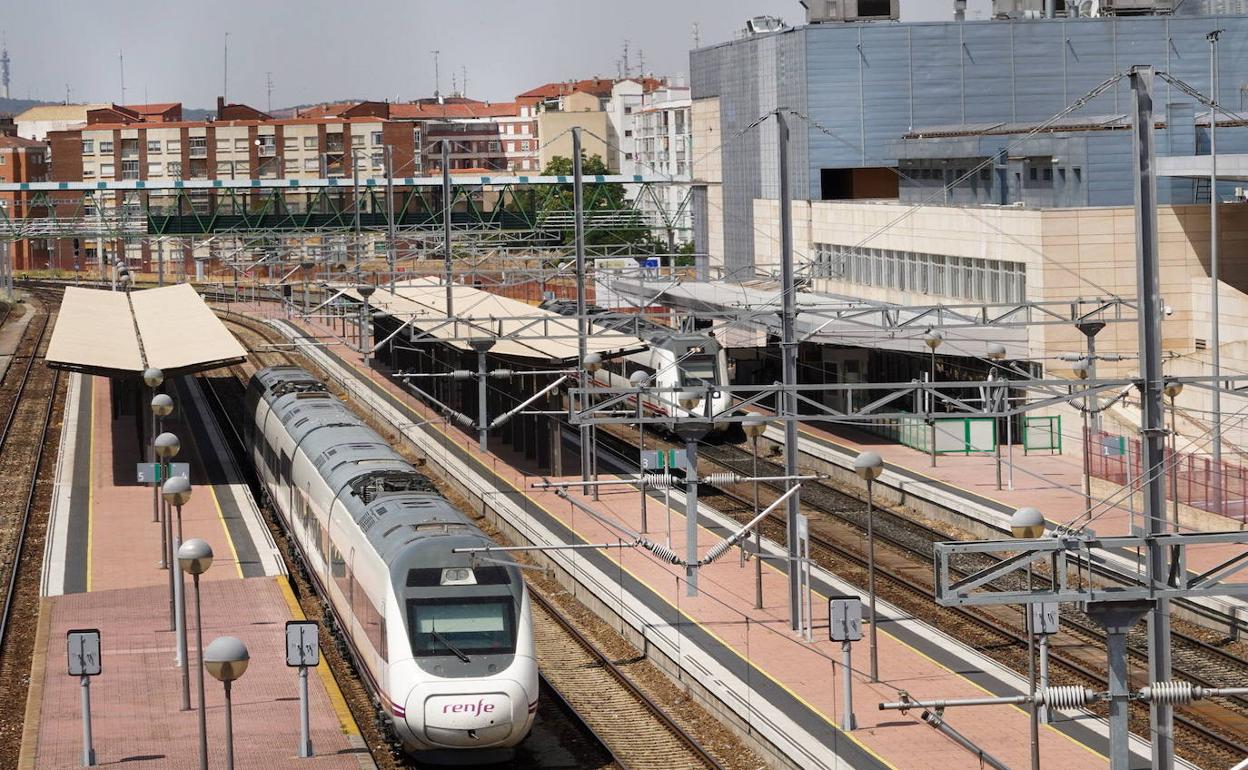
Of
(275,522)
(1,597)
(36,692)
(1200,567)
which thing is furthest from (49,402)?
(1200,567)

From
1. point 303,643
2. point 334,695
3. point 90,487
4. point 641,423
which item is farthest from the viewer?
point 90,487

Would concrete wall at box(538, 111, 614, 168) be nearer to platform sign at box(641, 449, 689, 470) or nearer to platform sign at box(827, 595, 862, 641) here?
platform sign at box(641, 449, 689, 470)

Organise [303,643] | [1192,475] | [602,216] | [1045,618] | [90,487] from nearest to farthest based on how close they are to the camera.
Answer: [1045,618] → [303,643] → [1192,475] → [90,487] → [602,216]

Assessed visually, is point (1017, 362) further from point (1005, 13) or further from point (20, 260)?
point (20, 260)

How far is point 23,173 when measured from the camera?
12038cm

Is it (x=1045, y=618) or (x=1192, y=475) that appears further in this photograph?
(x=1192, y=475)

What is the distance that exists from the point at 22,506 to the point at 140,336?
9880 millimetres

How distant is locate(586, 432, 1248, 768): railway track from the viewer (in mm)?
18547

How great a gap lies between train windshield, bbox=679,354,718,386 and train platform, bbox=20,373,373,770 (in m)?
9.63

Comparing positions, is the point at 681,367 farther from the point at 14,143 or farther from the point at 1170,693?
the point at 14,143

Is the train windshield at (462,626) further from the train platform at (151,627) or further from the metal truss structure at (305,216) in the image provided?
the metal truss structure at (305,216)

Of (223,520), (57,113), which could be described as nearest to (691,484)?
(223,520)

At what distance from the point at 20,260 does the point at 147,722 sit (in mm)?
101559

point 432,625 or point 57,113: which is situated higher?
point 57,113
